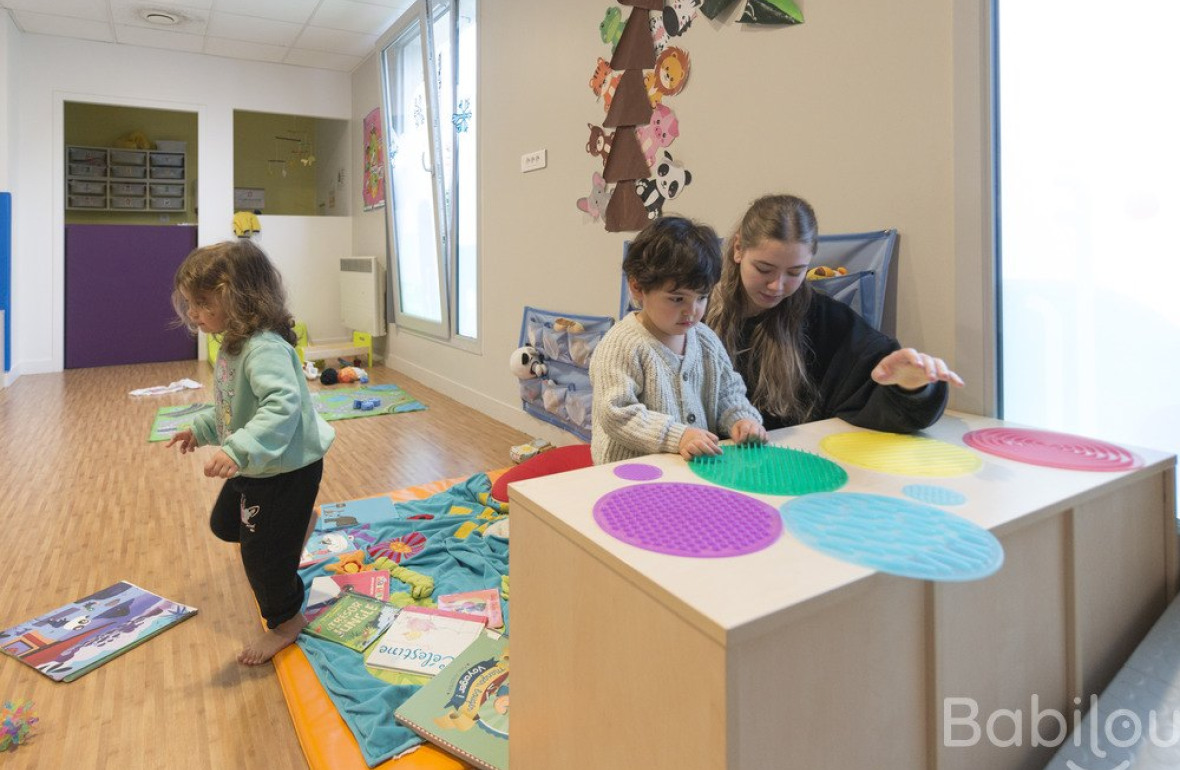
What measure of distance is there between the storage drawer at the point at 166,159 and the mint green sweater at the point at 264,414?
251 inches

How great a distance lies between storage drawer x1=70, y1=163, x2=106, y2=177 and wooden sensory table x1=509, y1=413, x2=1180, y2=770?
736 cm

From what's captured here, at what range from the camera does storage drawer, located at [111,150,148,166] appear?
21.2 ft

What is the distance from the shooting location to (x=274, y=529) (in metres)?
1.44

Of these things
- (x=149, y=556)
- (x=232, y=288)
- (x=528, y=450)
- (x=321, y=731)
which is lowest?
(x=321, y=731)

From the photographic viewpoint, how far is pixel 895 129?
61.7 inches

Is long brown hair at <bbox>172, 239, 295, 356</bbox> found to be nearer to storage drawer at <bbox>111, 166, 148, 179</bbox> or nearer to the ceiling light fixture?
the ceiling light fixture

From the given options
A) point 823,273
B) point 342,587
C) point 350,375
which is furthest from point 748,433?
point 350,375

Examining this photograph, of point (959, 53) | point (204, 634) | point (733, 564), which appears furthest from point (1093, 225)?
point (204, 634)

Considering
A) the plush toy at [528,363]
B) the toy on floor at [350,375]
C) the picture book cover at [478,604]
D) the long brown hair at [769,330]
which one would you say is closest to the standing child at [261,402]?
the picture book cover at [478,604]

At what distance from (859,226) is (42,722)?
1953mm

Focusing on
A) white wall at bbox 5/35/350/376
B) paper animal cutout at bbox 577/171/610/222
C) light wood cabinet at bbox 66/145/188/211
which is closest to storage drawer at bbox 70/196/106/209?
light wood cabinet at bbox 66/145/188/211

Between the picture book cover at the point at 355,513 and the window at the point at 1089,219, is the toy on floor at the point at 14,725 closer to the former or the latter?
the picture book cover at the point at 355,513

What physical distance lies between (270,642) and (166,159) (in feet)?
22.1

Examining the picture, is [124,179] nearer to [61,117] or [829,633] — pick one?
[61,117]
